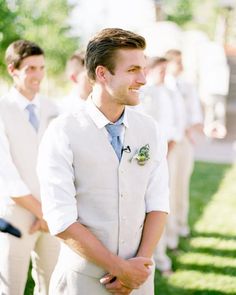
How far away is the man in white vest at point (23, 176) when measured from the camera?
297cm

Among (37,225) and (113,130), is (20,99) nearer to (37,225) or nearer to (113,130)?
(37,225)

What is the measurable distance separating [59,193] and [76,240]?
0.65ft

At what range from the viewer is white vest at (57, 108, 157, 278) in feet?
7.17

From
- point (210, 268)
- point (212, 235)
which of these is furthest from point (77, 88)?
point (212, 235)

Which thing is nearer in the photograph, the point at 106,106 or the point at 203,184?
the point at 106,106

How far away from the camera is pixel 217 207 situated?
7.36 m

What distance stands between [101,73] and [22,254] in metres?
1.26

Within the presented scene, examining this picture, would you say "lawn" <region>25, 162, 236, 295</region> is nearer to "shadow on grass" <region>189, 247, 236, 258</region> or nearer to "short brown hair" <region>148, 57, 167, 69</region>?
"shadow on grass" <region>189, 247, 236, 258</region>

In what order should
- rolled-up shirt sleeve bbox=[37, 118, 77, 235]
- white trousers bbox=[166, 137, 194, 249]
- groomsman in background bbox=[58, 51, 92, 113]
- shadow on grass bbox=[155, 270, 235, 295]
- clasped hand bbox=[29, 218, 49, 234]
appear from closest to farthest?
rolled-up shirt sleeve bbox=[37, 118, 77, 235]
clasped hand bbox=[29, 218, 49, 234]
groomsman in background bbox=[58, 51, 92, 113]
shadow on grass bbox=[155, 270, 235, 295]
white trousers bbox=[166, 137, 194, 249]

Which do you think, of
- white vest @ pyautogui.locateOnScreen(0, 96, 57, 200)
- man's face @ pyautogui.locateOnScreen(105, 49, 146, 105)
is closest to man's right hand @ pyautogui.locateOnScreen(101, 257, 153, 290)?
man's face @ pyautogui.locateOnScreen(105, 49, 146, 105)

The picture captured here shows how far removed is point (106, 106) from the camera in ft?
7.54

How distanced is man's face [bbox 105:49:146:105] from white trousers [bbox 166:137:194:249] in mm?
3174

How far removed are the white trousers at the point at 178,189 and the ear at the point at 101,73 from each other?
125 inches

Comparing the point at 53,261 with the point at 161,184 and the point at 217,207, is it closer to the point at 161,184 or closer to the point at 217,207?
the point at 161,184
